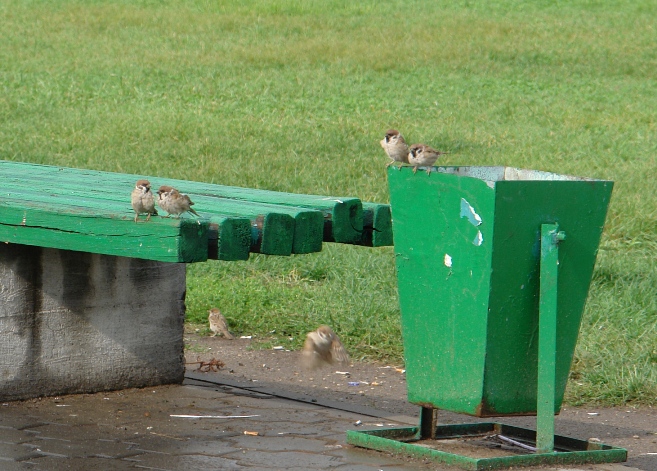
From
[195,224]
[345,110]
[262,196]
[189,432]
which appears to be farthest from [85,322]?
[345,110]

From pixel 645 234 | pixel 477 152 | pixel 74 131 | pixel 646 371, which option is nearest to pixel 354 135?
pixel 477 152

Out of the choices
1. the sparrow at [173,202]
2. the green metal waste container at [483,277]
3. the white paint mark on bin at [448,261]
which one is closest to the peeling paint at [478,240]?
the green metal waste container at [483,277]

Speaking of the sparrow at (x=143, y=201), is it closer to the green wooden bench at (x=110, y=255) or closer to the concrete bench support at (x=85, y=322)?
the green wooden bench at (x=110, y=255)

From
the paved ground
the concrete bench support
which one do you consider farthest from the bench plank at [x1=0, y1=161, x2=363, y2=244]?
the paved ground

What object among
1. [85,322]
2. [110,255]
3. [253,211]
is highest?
[253,211]

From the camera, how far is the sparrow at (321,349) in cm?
616

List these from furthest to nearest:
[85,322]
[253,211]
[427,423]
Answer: [85,322]
[427,423]
[253,211]

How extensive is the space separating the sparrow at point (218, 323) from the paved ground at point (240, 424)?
0.58 m

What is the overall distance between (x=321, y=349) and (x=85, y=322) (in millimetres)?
1235

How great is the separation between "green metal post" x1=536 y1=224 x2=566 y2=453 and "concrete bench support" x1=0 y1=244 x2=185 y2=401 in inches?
83.8

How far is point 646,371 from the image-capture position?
20.7ft

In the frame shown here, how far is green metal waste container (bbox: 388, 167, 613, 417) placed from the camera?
15.0 feet

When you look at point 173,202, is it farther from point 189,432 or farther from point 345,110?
point 345,110

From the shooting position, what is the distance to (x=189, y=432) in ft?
17.2
